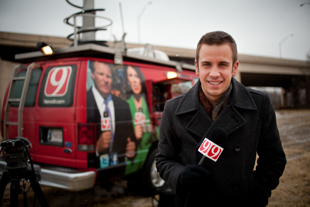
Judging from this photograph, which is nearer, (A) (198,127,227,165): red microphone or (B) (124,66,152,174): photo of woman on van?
(A) (198,127,227,165): red microphone

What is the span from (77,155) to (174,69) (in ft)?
9.92

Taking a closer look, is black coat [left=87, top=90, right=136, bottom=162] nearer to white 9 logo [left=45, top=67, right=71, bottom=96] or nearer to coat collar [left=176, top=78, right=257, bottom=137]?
white 9 logo [left=45, top=67, right=71, bottom=96]

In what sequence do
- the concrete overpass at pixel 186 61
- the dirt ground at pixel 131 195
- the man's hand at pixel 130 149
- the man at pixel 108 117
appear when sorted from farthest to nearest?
the concrete overpass at pixel 186 61
the man's hand at pixel 130 149
the dirt ground at pixel 131 195
the man at pixel 108 117

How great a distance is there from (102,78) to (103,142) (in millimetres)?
1012

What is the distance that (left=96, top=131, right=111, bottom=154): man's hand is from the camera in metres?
3.35

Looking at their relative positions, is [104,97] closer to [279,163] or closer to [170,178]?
[170,178]

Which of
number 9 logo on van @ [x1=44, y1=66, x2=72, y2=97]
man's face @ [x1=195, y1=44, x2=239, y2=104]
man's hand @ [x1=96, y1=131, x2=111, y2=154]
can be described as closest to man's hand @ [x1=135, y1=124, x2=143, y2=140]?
man's hand @ [x1=96, y1=131, x2=111, y2=154]

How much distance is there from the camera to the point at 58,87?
11.6 feet

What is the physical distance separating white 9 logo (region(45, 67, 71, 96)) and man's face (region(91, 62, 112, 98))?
42cm

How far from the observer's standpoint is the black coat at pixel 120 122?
Result: 131 inches

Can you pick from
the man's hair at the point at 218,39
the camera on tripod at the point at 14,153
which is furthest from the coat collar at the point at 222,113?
the camera on tripod at the point at 14,153

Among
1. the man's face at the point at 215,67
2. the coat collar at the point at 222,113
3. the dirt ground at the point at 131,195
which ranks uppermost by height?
the man's face at the point at 215,67

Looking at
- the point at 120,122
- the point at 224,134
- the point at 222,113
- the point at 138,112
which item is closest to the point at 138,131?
the point at 138,112

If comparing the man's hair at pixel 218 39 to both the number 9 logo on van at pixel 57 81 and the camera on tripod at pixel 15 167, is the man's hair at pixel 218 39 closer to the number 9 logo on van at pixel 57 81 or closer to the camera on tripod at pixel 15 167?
the camera on tripod at pixel 15 167
